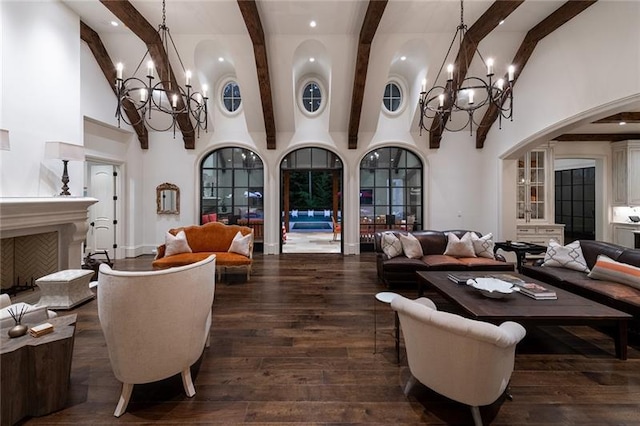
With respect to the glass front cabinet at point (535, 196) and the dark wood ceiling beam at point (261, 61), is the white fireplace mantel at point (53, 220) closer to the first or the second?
the dark wood ceiling beam at point (261, 61)

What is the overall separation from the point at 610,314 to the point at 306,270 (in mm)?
4328

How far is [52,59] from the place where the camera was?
429 cm

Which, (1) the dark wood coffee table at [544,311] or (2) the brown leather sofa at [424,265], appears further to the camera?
(2) the brown leather sofa at [424,265]

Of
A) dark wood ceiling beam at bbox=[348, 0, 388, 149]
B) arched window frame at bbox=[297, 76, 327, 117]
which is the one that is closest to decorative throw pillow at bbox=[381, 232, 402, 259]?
dark wood ceiling beam at bbox=[348, 0, 388, 149]

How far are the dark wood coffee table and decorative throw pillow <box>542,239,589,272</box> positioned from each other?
4.97ft

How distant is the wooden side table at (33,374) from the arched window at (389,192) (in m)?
6.33

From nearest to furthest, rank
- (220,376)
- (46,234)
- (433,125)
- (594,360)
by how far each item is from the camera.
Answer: (220,376) → (594,360) → (46,234) → (433,125)

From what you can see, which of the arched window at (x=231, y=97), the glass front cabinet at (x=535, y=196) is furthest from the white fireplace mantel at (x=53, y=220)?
the glass front cabinet at (x=535, y=196)

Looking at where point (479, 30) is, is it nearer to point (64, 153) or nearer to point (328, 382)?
point (328, 382)

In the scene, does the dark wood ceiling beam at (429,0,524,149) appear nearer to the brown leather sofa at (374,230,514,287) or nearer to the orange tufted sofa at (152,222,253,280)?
the brown leather sofa at (374,230,514,287)

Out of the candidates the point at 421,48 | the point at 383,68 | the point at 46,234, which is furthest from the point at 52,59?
the point at 421,48

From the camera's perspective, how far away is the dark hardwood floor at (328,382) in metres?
1.95

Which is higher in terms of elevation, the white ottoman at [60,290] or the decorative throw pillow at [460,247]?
Answer: the decorative throw pillow at [460,247]

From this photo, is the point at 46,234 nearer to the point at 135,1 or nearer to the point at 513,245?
the point at 135,1
